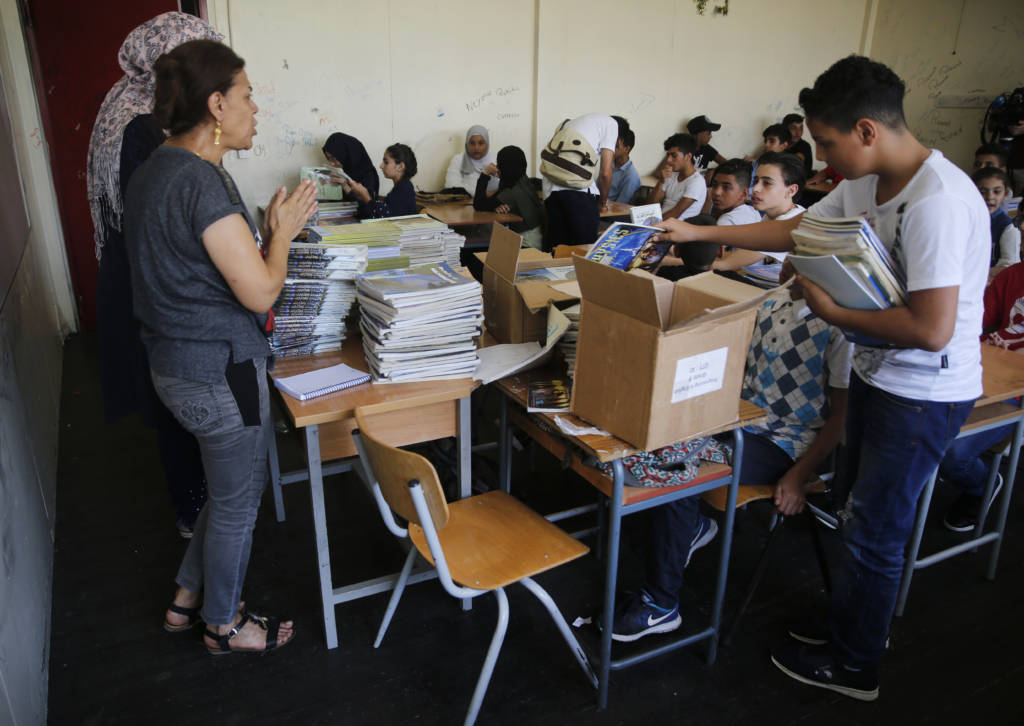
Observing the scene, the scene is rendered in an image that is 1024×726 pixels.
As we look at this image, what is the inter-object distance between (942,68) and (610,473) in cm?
791

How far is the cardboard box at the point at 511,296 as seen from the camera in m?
2.01

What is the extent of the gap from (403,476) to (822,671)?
1289 mm

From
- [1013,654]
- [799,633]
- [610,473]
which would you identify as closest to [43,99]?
[610,473]

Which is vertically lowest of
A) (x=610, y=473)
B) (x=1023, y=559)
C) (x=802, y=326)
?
(x=1023, y=559)

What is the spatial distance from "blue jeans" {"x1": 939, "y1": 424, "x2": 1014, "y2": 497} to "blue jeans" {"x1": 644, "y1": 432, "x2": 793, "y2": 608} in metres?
0.58

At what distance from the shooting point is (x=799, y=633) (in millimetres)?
1980

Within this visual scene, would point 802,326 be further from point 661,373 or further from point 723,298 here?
point 661,373

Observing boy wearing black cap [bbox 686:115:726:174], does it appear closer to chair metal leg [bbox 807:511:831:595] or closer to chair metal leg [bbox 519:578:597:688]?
chair metal leg [bbox 807:511:831:595]

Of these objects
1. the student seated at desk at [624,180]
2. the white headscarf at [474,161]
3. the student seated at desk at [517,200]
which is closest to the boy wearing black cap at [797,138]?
the student seated at desk at [624,180]

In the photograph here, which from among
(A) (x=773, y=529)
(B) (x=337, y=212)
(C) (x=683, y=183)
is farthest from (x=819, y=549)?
(C) (x=683, y=183)

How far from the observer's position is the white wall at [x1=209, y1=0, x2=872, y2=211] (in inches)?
203

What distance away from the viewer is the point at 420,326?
5.85 feet

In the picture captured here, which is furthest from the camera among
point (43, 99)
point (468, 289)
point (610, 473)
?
point (43, 99)

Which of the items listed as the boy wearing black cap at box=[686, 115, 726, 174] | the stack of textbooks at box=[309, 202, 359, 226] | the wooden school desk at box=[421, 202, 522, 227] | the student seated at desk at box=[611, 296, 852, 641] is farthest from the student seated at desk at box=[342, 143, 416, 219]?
the boy wearing black cap at box=[686, 115, 726, 174]
